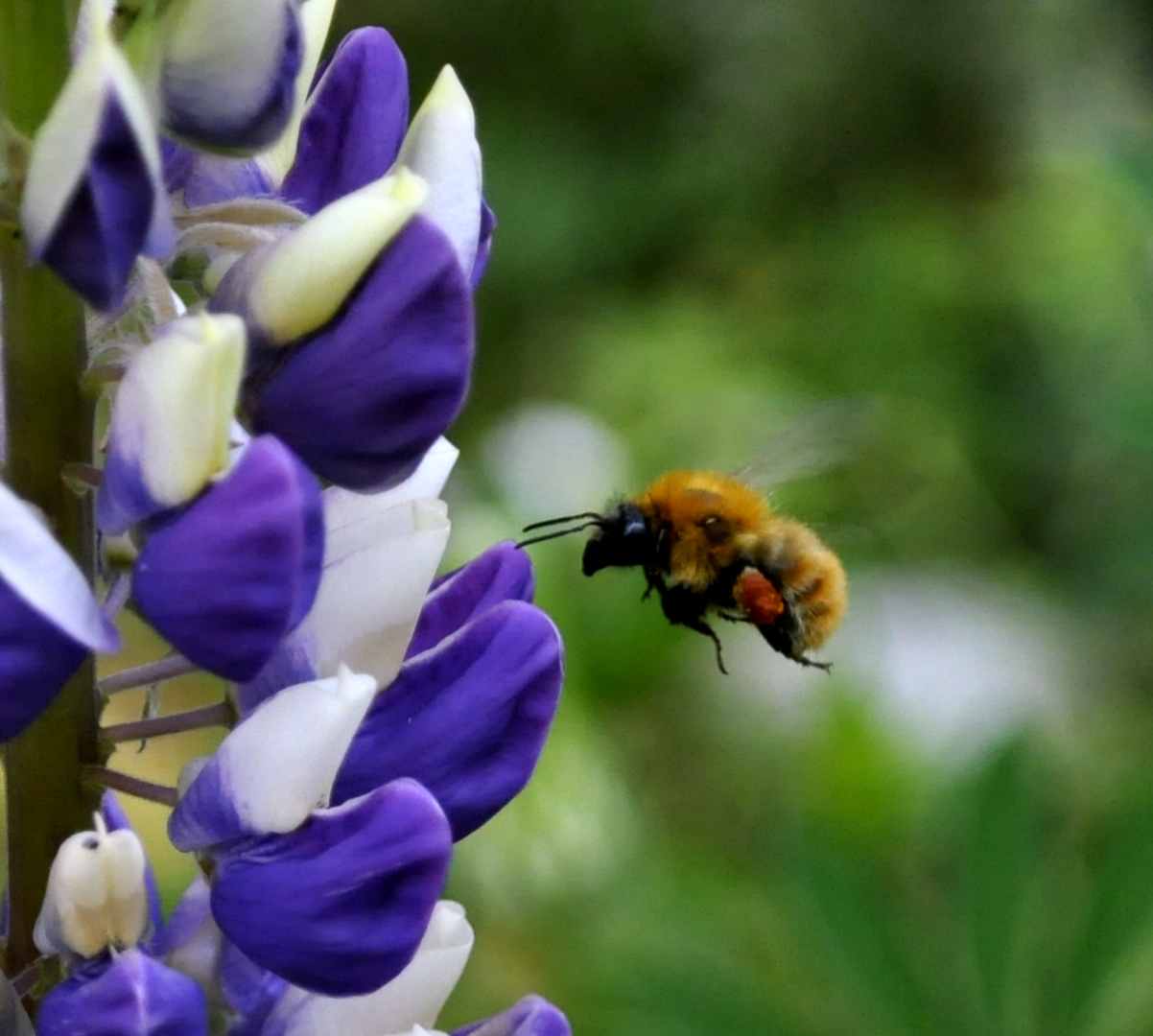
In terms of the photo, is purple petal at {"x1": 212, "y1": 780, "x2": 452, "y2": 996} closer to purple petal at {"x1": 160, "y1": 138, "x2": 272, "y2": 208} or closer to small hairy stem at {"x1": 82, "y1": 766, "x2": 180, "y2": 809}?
small hairy stem at {"x1": 82, "y1": 766, "x2": 180, "y2": 809}

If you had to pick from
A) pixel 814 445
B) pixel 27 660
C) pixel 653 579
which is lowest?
pixel 653 579

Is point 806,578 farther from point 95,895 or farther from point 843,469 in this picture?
point 843,469

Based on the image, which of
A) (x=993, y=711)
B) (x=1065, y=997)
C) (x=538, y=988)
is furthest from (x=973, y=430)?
(x=1065, y=997)

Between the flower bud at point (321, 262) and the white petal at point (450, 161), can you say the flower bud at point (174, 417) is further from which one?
the white petal at point (450, 161)

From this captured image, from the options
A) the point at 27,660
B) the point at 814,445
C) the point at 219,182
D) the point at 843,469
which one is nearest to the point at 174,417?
the point at 27,660

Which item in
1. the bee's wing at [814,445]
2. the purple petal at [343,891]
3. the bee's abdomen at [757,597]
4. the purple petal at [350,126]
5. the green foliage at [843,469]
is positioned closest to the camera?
the purple petal at [343,891]

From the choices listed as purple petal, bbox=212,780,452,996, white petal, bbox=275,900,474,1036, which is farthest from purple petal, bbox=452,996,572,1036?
purple petal, bbox=212,780,452,996

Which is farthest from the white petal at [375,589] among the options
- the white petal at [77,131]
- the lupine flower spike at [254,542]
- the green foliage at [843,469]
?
the green foliage at [843,469]
